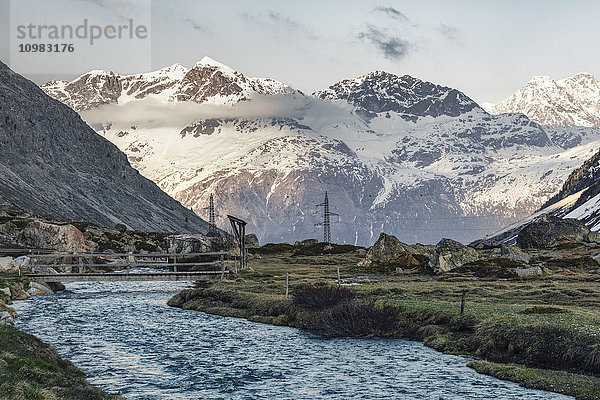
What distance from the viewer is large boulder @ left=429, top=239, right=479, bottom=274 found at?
78375 mm

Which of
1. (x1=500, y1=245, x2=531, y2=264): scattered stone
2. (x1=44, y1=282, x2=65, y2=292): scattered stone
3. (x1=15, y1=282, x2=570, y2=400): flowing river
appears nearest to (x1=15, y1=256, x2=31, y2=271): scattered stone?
(x1=44, y1=282, x2=65, y2=292): scattered stone

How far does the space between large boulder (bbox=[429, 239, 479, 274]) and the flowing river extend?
122 feet

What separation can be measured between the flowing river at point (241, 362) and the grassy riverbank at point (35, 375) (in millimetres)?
1572

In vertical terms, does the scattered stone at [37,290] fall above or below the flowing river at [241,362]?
above

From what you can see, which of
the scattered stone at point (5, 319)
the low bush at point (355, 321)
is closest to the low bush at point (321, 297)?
the low bush at point (355, 321)

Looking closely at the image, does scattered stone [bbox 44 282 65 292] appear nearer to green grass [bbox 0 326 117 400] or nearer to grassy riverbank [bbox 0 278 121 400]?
grassy riverbank [bbox 0 278 121 400]

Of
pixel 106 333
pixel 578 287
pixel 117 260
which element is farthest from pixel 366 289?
pixel 117 260

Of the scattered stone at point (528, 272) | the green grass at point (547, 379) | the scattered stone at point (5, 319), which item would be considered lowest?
the green grass at point (547, 379)

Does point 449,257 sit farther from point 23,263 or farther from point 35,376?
point 35,376

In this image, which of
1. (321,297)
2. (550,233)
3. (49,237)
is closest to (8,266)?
(49,237)

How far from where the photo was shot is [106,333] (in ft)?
136

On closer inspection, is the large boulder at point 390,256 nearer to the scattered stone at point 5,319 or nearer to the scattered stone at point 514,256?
the scattered stone at point 514,256

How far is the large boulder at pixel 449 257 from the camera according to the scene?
78.4m

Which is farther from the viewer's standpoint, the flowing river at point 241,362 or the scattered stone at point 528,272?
the scattered stone at point 528,272
